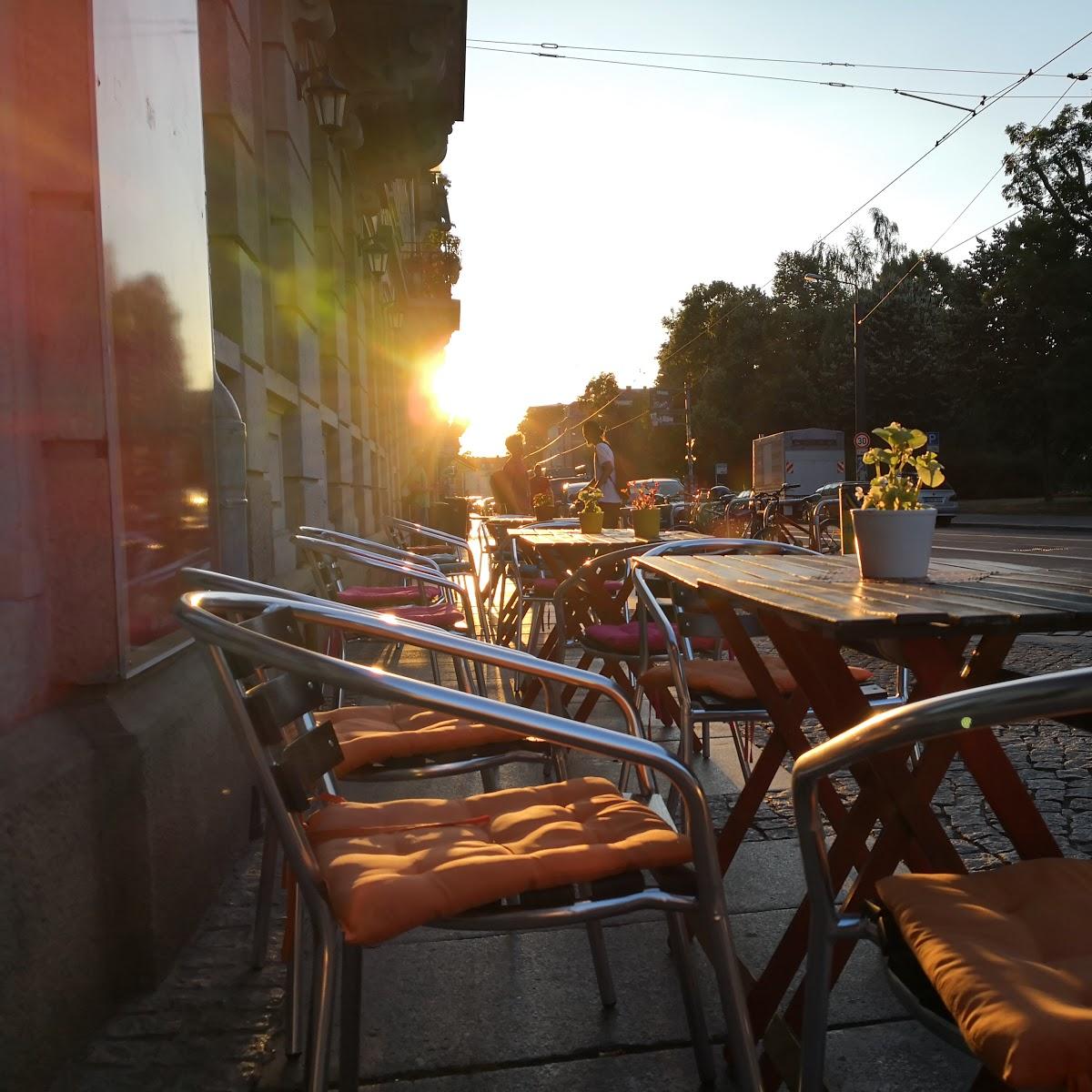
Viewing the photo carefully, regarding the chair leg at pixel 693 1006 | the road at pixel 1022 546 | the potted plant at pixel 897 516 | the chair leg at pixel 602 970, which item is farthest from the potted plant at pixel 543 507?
the chair leg at pixel 693 1006

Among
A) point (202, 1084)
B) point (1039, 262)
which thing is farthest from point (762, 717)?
point (1039, 262)

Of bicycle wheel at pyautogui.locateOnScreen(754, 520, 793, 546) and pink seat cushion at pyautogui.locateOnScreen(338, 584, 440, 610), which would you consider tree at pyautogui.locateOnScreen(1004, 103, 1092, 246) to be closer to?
bicycle wheel at pyautogui.locateOnScreen(754, 520, 793, 546)

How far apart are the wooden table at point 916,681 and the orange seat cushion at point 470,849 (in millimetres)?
333

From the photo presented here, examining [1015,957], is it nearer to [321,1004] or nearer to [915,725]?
[915,725]

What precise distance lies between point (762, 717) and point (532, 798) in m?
1.07

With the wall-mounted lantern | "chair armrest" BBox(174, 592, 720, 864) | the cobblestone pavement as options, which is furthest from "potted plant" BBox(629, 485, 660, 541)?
"chair armrest" BBox(174, 592, 720, 864)

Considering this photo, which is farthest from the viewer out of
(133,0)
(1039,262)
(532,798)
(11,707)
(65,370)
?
(1039,262)

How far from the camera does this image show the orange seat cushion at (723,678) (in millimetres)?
2760

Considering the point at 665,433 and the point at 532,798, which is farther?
the point at 665,433

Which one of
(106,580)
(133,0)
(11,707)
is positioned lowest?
(11,707)

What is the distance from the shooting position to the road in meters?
13.4

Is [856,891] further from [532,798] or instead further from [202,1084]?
[202,1084]

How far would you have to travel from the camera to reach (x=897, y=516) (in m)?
2.28

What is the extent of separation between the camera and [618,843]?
4.91ft
